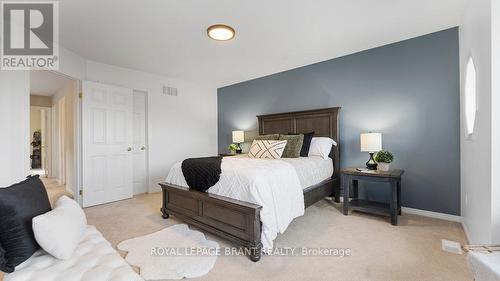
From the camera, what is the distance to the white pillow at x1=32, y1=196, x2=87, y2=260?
1144 mm

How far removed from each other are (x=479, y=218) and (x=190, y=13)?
10.8ft

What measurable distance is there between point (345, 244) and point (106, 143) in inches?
154

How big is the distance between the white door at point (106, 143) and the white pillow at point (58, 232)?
8.74 feet

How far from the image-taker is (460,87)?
2674 millimetres

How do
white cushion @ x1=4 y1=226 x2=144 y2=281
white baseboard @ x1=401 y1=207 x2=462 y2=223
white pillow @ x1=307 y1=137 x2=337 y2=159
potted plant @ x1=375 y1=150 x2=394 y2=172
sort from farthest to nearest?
1. white pillow @ x1=307 y1=137 x2=337 y2=159
2. potted plant @ x1=375 y1=150 x2=394 y2=172
3. white baseboard @ x1=401 y1=207 x2=462 y2=223
4. white cushion @ x1=4 y1=226 x2=144 y2=281

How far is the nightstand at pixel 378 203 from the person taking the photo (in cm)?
265

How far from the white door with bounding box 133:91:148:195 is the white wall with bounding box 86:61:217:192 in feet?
0.36

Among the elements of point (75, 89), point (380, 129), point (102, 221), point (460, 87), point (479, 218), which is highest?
point (75, 89)

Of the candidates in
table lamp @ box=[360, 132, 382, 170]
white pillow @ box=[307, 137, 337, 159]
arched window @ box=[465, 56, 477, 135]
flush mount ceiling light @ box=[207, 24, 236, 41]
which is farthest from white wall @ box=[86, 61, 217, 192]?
arched window @ box=[465, 56, 477, 135]

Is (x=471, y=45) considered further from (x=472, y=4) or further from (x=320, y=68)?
(x=320, y=68)

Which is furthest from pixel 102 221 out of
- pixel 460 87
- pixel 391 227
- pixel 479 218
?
pixel 460 87

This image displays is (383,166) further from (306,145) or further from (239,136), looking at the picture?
(239,136)

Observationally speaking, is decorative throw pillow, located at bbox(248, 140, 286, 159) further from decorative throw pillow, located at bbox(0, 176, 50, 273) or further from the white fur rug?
decorative throw pillow, located at bbox(0, 176, 50, 273)

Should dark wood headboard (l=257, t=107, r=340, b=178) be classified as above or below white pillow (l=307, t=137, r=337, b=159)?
above
